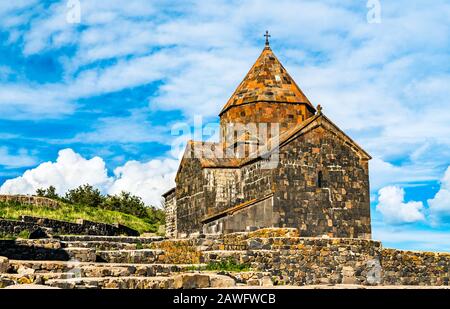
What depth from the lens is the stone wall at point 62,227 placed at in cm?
1892

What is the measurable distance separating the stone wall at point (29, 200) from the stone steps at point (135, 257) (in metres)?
11.8

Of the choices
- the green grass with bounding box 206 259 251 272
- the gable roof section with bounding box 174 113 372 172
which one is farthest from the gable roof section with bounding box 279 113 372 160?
the green grass with bounding box 206 259 251 272

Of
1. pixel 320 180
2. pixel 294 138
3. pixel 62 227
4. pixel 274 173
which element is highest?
pixel 294 138

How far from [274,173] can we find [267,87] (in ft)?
16.7

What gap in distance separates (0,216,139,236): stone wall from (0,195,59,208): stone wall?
2.80m

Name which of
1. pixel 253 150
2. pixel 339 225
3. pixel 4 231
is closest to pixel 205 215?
pixel 253 150

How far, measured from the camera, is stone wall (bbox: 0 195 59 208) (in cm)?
2405

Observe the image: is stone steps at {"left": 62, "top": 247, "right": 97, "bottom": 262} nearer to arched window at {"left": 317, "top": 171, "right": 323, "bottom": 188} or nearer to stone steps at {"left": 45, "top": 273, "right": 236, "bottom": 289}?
stone steps at {"left": 45, "top": 273, "right": 236, "bottom": 289}

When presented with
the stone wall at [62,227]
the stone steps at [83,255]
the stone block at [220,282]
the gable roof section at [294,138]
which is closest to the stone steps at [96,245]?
the stone steps at [83,255]

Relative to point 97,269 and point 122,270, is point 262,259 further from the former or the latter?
point 97,269

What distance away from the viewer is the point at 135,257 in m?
13.0

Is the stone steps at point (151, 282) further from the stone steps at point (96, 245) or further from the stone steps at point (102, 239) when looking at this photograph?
the stone steps at point (102, 239)

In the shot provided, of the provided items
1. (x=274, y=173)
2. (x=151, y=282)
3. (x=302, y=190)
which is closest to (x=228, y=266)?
(x=151, y=282)
